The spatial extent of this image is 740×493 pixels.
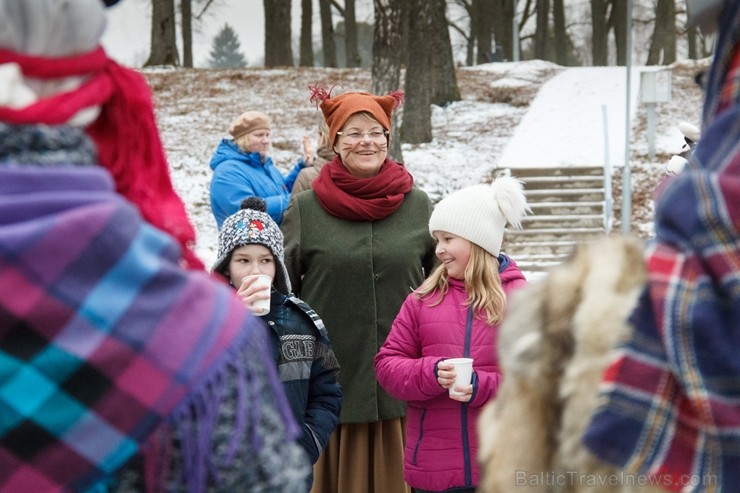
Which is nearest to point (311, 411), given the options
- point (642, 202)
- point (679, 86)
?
point (642, 202)

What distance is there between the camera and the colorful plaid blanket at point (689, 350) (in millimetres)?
1354

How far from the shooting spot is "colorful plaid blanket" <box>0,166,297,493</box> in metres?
1.44

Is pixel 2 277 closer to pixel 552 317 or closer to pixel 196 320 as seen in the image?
pixel 196 320

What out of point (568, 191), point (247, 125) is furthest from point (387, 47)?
point (247, 125)

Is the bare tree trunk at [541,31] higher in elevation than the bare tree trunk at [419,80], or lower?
higher

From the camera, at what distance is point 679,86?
22.7 metres

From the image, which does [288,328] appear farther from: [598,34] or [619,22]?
[619,22]

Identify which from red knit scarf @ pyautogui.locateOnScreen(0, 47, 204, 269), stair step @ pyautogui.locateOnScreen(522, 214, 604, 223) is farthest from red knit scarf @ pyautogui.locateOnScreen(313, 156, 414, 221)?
stair step @ pyautogui.locateOnScreen(522, 214, 604, 223)

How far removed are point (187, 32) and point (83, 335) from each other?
3222cm

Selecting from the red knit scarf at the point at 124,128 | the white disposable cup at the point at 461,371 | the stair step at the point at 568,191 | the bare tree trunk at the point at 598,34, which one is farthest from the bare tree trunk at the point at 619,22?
the red knit scarf at the point at 124,128

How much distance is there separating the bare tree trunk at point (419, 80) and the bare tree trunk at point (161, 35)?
11190mm

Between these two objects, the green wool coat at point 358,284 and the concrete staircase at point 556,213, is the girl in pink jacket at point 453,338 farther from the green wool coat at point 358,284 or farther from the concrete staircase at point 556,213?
the concrete staircase at point 556,213

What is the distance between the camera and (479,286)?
4.07m

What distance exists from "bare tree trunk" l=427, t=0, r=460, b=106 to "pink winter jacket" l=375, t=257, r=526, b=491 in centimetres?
1739
